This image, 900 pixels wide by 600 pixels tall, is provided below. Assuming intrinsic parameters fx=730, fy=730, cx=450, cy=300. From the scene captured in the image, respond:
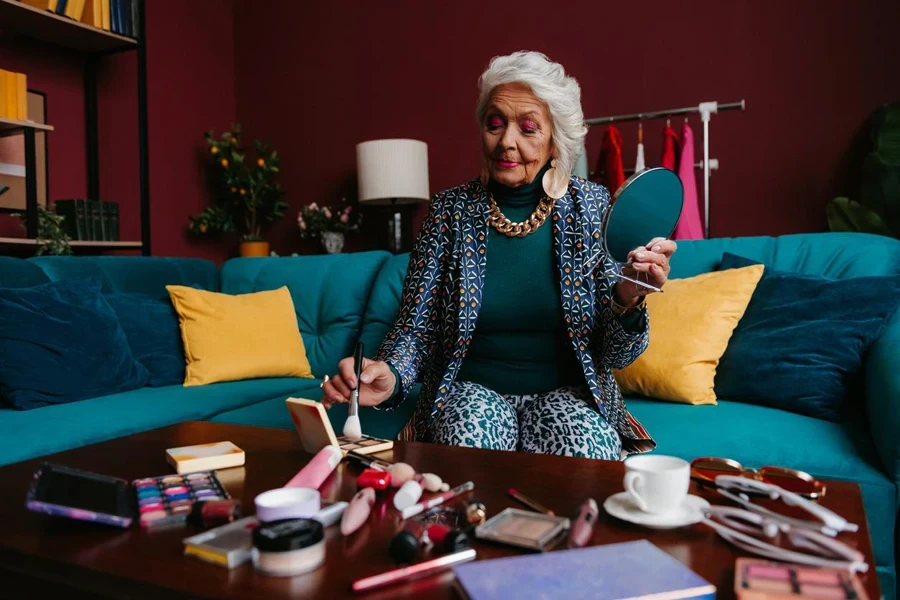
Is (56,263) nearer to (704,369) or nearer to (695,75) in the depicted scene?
(704,369)

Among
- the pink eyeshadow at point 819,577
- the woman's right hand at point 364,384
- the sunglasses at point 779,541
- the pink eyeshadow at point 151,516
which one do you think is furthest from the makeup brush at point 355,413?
the pink eyeshadow at point 819,577

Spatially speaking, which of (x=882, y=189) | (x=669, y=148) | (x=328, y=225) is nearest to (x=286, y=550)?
(x=669, y=148)

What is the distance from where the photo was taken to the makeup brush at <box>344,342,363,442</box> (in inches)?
46.7

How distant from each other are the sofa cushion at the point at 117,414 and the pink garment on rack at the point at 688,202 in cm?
145

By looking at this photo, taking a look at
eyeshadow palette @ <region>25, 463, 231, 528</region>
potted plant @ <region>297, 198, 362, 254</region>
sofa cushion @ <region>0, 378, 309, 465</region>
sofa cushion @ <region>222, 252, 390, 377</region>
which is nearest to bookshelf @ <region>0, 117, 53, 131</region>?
sofa cushion @ <region>222, 252, 390, 377</region>

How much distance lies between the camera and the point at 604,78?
323cm

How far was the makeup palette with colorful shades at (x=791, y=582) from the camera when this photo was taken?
2.00 ft

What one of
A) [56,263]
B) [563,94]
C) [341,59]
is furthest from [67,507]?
[341,59]

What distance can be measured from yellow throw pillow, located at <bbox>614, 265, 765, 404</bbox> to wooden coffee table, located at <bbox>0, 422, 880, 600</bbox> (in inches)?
33.9

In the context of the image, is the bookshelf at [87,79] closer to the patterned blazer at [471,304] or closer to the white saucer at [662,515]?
the patterned blazer at [471,304]

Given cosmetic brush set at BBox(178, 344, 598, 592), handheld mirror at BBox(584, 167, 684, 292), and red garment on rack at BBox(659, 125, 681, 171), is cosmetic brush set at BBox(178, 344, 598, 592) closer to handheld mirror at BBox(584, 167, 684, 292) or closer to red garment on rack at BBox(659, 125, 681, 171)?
handheld mirror at BBox(584, 167, 684, 292)

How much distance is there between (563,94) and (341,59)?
2588mm

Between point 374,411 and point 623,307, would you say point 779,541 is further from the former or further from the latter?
point 374,411

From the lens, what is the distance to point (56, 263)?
2377mm
